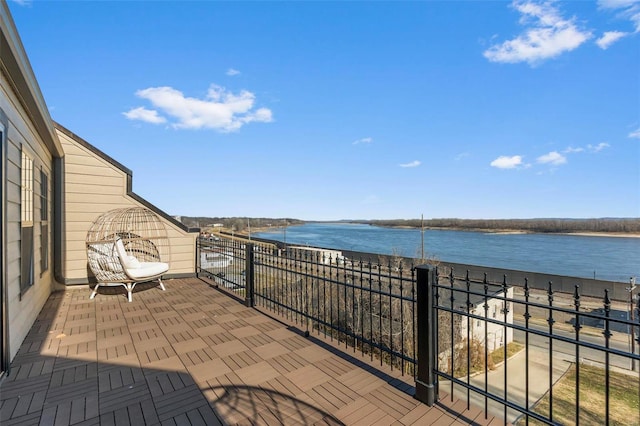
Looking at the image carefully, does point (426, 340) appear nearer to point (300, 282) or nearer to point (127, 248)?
point (300, 282)

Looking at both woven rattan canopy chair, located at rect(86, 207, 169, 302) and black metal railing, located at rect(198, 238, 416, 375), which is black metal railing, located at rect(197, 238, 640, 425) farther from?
woven rattan canopy chair, located at rect(86, 207, 169, 302)

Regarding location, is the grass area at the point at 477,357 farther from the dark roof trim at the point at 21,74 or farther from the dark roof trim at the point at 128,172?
the dark roof trim at the point at 21,74

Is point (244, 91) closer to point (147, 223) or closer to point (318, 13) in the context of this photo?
point (318, 13)

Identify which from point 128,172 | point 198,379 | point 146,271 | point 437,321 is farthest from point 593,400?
point 128,172

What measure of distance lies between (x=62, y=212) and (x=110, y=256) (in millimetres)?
1394

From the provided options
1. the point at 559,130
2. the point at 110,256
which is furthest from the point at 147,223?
the point at 559,130

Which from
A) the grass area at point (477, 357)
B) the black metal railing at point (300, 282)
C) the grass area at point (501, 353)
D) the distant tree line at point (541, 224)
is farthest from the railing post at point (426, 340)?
the distant tree line at point (541, 224)

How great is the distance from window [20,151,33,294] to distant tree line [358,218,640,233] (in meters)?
51.0

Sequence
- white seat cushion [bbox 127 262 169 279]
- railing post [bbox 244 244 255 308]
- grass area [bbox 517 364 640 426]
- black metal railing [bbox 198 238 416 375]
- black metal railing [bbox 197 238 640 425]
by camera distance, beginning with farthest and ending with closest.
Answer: grass area [bbox 517 364 640 426] → white seat cushion [bbox 127 262 169 279] → railing post [bbox 244 244 255 308] → black metal railing [bbox 198 238 416 375] → black metal railing [bbox 197 238 640 425]

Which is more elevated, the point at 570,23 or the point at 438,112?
the point at 438,112

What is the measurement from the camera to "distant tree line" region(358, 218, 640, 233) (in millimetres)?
41688

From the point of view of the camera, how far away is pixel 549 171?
43812mm

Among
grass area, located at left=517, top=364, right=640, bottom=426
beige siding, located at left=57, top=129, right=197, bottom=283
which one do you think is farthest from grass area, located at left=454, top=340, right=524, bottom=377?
beige siding, located at left=57, top=129, right=197, bottom=283

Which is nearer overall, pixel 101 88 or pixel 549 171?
pixel 101 88
